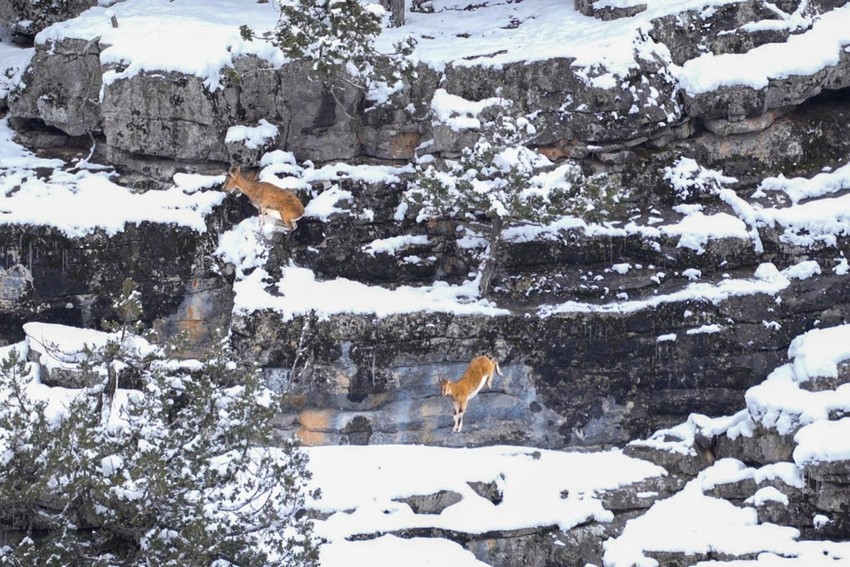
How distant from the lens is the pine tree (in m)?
12.8

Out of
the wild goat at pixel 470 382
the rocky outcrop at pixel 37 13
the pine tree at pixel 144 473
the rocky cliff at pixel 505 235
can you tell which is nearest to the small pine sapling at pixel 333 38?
the rocky cliff at pixel 505 235

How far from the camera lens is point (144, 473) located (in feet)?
42.4

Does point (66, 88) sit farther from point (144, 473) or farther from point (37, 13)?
point (144, 473)

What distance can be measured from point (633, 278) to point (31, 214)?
950cm

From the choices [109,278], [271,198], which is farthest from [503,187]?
[109,278]

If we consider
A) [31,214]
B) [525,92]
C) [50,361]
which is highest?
[525,92]

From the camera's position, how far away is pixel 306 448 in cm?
2003

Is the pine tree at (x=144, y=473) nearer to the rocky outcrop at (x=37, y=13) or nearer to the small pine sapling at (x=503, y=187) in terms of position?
the small pine sapling at (x=503, y=187)

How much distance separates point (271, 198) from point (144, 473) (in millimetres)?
8582

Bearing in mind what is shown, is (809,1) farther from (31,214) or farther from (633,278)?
(31,214)

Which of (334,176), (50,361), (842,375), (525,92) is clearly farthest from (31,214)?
(842,375)

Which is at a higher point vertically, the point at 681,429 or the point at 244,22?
the point at 244,22

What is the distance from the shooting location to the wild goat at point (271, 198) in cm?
2091

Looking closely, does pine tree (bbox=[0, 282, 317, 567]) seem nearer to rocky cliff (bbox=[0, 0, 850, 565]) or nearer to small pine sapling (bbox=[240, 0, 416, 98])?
rocky cliff (bbox=[0, 0, 850, 565])
